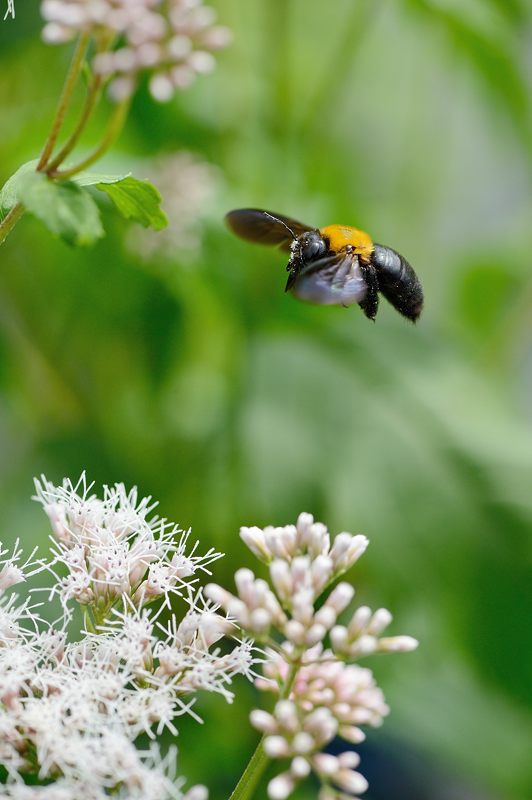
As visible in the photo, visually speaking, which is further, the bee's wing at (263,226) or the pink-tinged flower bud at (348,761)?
the bee's wing at (263,226)

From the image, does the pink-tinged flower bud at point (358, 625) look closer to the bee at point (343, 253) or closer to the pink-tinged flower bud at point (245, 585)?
the pink-tinged flower bud at point (245, 585)

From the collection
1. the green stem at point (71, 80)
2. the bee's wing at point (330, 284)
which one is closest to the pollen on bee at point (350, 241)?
the bee's wing at point (330, 284)

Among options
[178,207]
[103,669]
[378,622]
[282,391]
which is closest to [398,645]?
[378,622]

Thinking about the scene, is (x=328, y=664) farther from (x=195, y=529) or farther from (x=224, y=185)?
(x=224, y=185)

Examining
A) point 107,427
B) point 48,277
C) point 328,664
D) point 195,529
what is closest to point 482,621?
point 195,529

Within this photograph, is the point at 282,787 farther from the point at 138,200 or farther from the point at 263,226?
the point at 263,226
